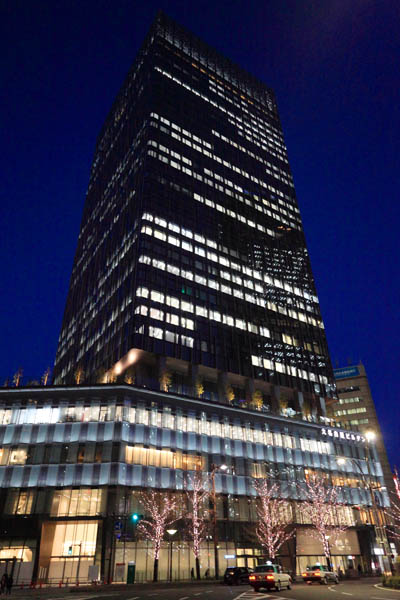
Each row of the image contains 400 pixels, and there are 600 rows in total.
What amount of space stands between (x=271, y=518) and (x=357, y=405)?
95.9 metres

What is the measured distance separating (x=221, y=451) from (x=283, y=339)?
99.6 feet

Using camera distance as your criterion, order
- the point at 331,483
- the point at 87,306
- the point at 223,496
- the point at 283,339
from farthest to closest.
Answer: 1. the point at 87,306
2. the point at 283,339
3. the point at 331,483
4. the point at 223,496

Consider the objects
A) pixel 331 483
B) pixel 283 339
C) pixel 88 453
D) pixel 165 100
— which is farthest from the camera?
pixel 165 100

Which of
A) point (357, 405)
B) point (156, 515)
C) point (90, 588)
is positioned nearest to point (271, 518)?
point (156, 515)

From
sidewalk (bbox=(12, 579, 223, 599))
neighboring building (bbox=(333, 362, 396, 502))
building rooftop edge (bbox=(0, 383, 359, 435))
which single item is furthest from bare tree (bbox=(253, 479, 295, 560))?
neighboring building (bbox=(333, 362, 396, 502))

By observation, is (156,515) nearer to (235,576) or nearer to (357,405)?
(235,576)

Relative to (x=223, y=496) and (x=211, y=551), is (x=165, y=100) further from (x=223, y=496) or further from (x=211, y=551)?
(x=211, y=551)

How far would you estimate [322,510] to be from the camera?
6172cm

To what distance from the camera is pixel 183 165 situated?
9050cm

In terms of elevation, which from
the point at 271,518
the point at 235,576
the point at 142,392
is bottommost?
the point at 235,576

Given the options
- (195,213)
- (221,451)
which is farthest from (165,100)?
(221,451)

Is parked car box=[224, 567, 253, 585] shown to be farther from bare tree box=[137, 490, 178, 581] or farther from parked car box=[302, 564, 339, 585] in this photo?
bare tree box=[137, 490, 178, 581]

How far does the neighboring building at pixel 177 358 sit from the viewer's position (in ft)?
161

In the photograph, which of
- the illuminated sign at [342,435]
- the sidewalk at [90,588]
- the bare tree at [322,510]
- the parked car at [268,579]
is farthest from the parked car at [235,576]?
the illuminated sign at [342,435]
